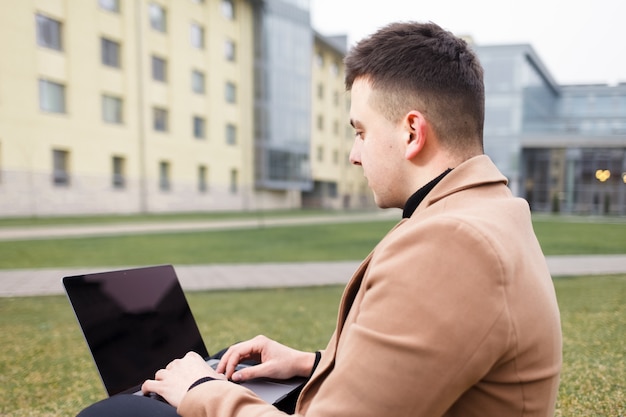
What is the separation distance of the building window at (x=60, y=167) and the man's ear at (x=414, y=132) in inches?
1010

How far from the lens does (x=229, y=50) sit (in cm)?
3572

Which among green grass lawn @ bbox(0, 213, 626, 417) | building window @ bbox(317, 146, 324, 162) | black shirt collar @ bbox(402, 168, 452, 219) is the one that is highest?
building window @ bbox(317, 146, 324, 162)

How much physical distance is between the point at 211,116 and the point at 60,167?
1212 cm

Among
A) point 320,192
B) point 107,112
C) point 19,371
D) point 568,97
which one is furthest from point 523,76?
point 19,371

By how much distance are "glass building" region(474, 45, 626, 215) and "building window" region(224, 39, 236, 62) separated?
67.8 ft

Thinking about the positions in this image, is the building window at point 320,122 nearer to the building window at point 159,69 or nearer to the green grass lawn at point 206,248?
the building window at point 159,69

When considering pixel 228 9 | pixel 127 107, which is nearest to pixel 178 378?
pixel 127 107

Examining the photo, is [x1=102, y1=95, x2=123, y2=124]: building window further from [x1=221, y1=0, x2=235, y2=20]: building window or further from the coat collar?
the coat collar

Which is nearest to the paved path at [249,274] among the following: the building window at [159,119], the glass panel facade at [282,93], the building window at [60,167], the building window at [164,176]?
the building window at [60,167]

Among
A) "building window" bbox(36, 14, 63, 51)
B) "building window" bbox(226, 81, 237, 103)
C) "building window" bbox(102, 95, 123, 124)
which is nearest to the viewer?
"building window" bbox(36, 14, 63, 51)

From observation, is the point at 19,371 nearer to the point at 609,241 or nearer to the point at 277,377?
the point at 277,377

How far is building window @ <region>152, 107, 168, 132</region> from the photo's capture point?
2919cm

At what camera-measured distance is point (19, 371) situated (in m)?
3.79

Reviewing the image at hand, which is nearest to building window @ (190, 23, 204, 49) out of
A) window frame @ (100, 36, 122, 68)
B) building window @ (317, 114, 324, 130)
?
window frame @ (100, 36, 122, 68)
